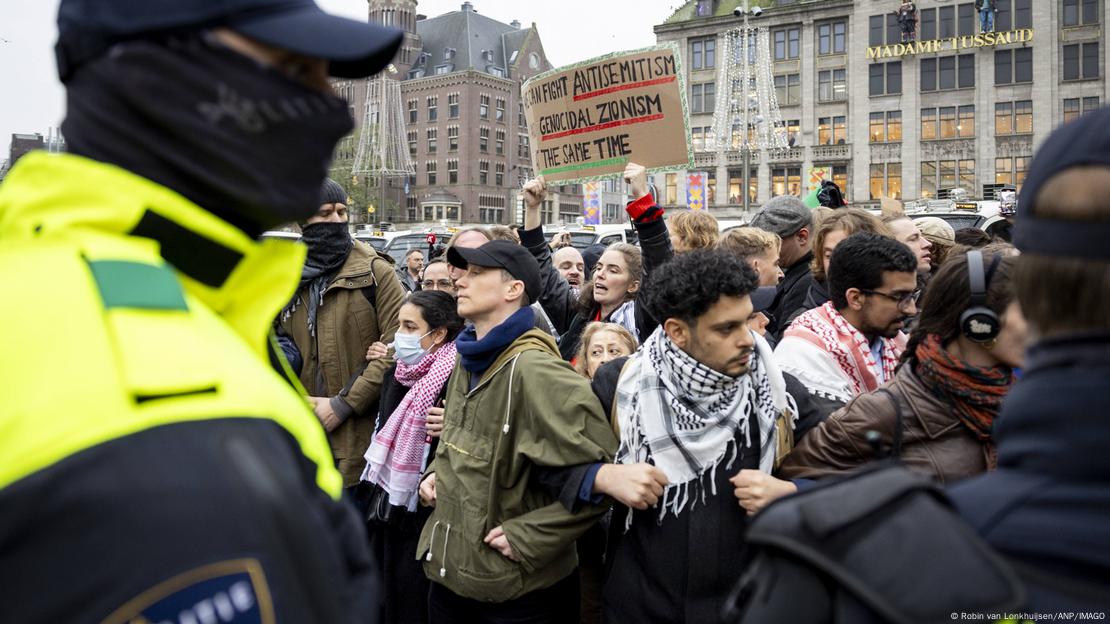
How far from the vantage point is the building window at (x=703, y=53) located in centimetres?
5447

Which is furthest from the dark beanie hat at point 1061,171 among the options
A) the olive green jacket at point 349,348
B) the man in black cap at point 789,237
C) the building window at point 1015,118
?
the building window at point 1015,118

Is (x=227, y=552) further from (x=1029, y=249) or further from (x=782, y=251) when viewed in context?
(x=782, y=251)

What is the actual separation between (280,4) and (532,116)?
5545 millimetres

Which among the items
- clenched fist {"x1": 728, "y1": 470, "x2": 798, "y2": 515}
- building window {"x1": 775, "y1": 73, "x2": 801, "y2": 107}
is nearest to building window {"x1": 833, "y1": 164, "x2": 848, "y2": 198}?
building window {"x1": 775, "y1": 73, "x2": 801, "y2": 107}

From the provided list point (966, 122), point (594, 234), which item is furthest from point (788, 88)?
point (594, 234)

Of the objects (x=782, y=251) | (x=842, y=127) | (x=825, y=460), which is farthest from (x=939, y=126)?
(x=825, y=460)

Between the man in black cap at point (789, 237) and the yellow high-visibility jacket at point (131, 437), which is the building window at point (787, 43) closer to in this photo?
the man in black cap at point (789, 237)

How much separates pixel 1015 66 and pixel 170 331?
55363 mm

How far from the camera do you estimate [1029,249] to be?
1.33 m

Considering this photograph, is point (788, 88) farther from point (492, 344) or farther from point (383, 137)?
point (492, 344)

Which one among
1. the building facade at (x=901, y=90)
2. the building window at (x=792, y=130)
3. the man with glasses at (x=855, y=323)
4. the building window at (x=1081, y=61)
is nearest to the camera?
the man with glasses at (x=855, y=323)

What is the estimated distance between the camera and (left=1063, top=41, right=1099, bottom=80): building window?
44969 mm

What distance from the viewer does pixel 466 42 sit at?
9025cm

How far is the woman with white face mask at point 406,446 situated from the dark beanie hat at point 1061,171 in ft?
10.9
